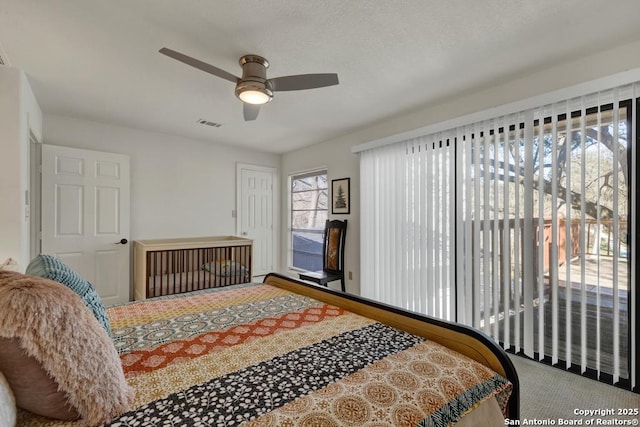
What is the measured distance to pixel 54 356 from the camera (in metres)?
0.81

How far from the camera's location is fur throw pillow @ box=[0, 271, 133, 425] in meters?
0.77

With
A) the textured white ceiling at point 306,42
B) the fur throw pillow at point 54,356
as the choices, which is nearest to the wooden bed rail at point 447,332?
the fur throw pillow at point 54,356

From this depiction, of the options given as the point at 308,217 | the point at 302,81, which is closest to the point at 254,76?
the point at 302,81

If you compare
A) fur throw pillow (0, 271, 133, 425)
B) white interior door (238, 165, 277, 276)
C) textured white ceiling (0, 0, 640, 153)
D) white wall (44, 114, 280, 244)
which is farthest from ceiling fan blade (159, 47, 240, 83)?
white interior door (238, 165, 277, 276)

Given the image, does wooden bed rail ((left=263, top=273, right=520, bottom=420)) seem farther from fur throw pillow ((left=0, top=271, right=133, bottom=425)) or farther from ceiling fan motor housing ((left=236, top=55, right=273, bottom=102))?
ceiling fan motor housing ((left=236, top=55, right=273, bottom=102))

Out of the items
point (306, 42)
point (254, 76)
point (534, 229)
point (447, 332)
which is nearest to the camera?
point (447, 332)

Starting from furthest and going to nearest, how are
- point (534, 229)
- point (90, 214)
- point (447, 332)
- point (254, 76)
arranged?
point (90, 214) < point (534, 229) < point (254, 76) < point (447, 332)

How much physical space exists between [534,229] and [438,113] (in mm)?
1504

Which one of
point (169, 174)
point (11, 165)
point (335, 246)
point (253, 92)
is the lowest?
point (335, 246)

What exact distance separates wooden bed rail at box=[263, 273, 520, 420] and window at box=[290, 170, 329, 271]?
9.91 feet

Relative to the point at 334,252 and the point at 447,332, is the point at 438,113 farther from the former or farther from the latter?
the point at 447,332

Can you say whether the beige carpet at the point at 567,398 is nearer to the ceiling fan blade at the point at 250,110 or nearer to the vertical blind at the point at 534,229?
the vertical blind at the point at 534,229

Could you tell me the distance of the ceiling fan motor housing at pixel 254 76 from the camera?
209 centimetres

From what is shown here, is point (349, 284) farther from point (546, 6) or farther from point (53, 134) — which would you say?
point (53, 134)
